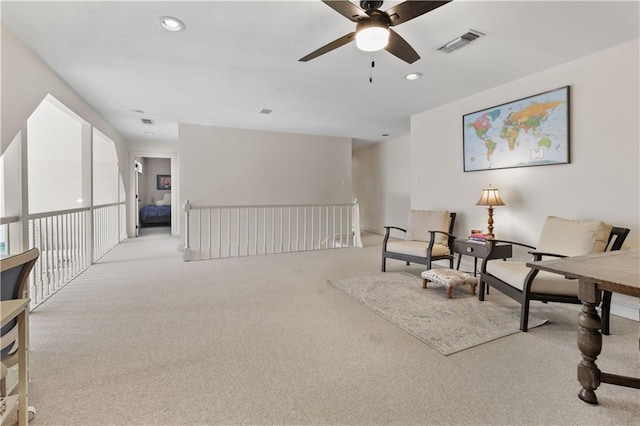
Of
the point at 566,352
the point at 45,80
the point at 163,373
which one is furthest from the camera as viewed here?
the point at 45,80

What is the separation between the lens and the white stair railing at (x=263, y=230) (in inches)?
225

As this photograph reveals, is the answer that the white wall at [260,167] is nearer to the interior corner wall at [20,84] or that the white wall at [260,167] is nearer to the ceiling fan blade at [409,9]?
the interior corner wall at [20,84]

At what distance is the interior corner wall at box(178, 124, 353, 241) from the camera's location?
5.73 m

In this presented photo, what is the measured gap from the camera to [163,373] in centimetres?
173

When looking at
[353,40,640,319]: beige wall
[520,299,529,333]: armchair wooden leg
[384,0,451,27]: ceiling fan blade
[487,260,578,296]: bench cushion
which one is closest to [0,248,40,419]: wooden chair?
[384,0,451,27]: ceiling fan blade

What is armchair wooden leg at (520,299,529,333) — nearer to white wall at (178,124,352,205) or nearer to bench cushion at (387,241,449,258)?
bench cushion at (387,241,449,258)

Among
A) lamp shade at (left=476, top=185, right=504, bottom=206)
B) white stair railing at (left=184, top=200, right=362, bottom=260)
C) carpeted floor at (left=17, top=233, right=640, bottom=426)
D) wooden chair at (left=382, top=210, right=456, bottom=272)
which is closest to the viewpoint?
carpeted floor at (left=17, top=233, right=640, bottom=426)

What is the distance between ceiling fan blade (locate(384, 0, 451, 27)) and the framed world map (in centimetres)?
226

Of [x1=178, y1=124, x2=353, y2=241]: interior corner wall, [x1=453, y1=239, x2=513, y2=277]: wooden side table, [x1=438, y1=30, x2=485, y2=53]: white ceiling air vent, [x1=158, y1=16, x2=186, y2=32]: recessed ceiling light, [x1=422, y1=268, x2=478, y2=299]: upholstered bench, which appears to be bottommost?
[x1=422, y1=268, x2=478, y2=299]: upholstered bench

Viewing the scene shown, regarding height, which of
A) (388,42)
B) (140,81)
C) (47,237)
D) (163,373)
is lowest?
(163,373)

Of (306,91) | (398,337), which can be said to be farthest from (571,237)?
(306,91)

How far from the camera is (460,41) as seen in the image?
103 inches

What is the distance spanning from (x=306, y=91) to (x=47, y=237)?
133 inches

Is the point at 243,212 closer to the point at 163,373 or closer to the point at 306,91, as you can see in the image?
the point at 306,91
